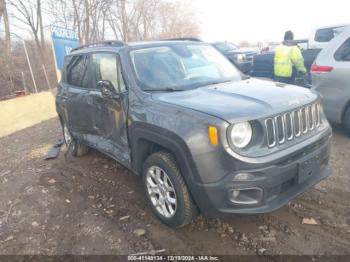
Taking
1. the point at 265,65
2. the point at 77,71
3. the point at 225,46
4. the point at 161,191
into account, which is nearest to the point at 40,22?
the point at 225,46

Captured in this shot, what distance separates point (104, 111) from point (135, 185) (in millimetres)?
1118

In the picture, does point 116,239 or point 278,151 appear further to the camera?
point 116,239

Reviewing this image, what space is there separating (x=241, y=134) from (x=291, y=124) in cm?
57

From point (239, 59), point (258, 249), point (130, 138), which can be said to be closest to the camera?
point (258, 249)

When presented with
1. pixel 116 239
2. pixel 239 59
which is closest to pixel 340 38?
pixel 116 239

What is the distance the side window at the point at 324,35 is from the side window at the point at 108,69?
870cm

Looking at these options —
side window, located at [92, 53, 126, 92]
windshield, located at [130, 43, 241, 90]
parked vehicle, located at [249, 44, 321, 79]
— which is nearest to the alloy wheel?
windshield, located at [130, 43, 241, 90]

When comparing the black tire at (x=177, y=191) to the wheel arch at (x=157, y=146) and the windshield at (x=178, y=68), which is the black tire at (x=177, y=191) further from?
the windshield at (x=178, y=68)

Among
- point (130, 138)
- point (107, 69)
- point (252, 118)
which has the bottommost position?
point (130, 138)

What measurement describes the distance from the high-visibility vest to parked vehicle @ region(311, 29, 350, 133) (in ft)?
5.50

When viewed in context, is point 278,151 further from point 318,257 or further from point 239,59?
point 239,59

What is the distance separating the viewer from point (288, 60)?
24.6ft

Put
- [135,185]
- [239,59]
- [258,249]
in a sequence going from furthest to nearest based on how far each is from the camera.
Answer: [239,59] → [135,185] → [258,249]

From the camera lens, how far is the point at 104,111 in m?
4.14
